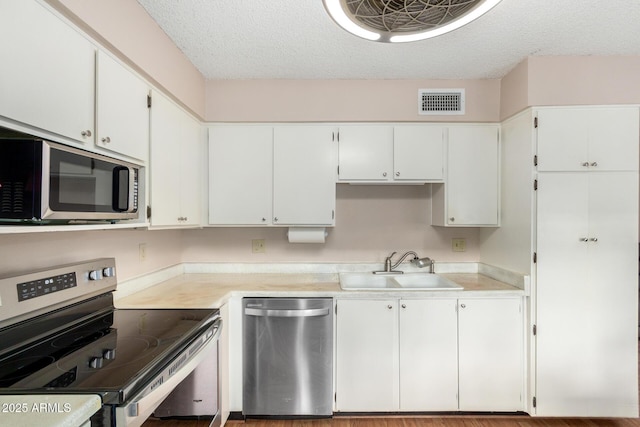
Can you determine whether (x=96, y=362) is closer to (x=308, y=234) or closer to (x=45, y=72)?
(x=45, y=72)

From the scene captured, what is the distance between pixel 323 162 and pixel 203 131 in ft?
3.12

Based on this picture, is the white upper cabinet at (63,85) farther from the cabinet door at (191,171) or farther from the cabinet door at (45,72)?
the cabinet door at (191,171)

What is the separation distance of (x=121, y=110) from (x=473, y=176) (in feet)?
7.46

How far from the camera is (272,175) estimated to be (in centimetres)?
238

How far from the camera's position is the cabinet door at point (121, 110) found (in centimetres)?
130

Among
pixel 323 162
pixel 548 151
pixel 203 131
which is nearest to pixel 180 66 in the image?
pixel 203 131

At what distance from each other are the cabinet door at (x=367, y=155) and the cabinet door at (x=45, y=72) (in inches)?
62.2

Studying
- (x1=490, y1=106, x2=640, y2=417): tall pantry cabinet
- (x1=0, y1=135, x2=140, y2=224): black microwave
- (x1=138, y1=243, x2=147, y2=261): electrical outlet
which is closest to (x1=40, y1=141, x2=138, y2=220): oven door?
(x1=0, y1=135, x2=140, y2=224): black microwave

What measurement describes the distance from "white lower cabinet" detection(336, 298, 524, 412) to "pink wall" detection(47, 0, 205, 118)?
67.5 inches

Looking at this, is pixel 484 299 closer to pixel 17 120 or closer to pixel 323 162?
pixel 323 162

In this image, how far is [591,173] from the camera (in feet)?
6.39

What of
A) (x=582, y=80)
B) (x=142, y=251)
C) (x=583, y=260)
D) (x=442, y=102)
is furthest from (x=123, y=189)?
(x=582, y=80)

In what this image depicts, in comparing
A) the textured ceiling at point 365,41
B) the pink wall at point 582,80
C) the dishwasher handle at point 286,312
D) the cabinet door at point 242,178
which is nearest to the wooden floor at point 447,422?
the dishwasher handle at point 286,312

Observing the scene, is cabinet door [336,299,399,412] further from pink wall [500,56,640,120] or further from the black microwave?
pink wall [500,56,640,120]
